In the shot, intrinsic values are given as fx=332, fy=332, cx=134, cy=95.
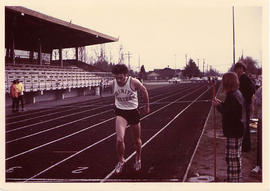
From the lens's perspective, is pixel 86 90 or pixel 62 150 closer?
pixel 62 150

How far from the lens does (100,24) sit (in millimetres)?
6680

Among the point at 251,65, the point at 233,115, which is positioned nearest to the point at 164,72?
the point at 251,65

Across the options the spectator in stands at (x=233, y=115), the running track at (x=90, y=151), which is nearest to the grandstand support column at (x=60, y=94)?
the running track at (x=90, y=151)

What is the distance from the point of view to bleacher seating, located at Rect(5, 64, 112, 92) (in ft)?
58.6

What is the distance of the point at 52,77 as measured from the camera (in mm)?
20438

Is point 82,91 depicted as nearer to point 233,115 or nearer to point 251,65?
point 251,65

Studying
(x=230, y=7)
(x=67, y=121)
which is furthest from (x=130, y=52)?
(x=67, y=121)

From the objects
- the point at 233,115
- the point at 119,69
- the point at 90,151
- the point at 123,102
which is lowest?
the point at 90,151

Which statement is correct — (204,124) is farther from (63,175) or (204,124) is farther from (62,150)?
(63,175)

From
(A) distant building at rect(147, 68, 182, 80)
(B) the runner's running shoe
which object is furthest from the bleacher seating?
(B) the runner's running shoe

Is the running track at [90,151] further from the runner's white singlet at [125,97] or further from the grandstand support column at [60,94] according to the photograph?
the grandstand support column at [60,94]

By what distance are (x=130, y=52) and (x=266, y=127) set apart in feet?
11.8

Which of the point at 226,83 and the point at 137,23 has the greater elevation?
the point at 137,23

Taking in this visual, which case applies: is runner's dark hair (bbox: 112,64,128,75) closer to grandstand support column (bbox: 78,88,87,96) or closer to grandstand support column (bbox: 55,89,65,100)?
grandstand support column (bbox: 55,89,65,100)
